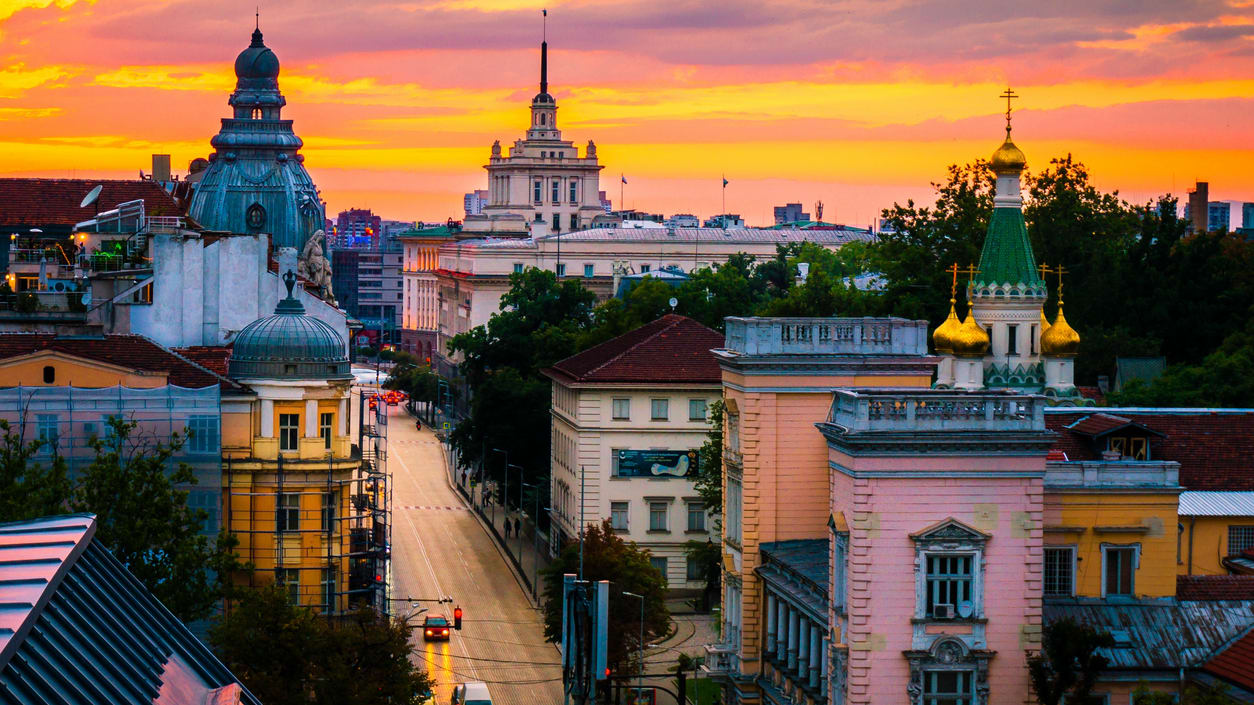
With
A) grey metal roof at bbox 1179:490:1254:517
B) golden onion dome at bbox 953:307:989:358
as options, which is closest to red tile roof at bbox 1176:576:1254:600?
grey metal roof at bbox 1179:490:1254:517

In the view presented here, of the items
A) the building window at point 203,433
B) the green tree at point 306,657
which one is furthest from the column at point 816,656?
the building window at point 203,433

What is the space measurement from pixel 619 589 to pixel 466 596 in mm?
17756

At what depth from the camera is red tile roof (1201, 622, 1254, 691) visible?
161 feet

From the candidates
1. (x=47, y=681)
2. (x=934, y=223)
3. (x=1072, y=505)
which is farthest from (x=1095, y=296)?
(x=47, y=681)

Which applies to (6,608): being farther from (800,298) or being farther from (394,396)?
(394,396)

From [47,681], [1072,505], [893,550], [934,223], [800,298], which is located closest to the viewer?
[47,681]

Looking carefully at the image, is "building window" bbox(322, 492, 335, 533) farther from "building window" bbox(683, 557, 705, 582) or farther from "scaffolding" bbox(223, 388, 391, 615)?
"building window" bbox(683, 557, 705, 582)

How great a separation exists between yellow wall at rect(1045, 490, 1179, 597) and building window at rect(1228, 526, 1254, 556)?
→ 28.0ft

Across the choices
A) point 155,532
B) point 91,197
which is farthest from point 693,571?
point 155,532

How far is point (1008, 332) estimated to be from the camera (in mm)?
85500

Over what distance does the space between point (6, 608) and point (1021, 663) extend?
3061 centimetres

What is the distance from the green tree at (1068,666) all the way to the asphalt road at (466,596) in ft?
75.1

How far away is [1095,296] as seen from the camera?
11375cm

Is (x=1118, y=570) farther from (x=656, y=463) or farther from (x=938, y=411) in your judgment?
(x=656, y=463)
